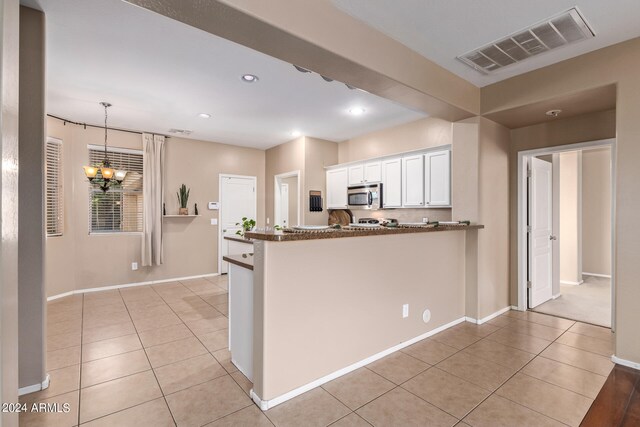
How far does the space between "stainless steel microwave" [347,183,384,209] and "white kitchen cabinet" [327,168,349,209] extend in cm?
15

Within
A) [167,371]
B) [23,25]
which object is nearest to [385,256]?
[167,371]

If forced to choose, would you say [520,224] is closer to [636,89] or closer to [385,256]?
[636,89]

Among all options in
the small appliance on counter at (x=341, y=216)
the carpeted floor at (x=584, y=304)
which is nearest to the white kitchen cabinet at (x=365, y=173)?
the small appliance on counter at (x=341, y=216)

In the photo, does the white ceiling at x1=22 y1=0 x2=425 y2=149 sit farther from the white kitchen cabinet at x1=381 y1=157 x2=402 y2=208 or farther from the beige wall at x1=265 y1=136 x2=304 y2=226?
the white kitchen cabinet at x1=381 y1=157 x2=402 y2=208

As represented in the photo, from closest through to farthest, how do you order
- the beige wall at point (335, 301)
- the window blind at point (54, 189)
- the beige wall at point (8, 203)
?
the beige wall at point (8, 203) → the beige wall at point (335, 301) → the window blind at point (54, 189)

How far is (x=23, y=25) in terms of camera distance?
7.16ft

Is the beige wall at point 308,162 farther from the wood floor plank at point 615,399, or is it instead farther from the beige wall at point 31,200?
the wood floor plank at point 615,399

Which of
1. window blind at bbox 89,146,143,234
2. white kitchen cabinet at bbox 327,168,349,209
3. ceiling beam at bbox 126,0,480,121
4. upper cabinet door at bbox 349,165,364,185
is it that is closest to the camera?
ceiling beam at bbox 126,0,480,121

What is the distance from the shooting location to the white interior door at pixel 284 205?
6.86m

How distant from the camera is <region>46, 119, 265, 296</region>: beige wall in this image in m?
4.87

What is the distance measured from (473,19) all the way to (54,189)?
232 inches

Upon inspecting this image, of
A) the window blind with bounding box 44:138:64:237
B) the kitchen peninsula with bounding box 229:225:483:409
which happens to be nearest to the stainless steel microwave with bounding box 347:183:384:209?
the kitchen peninsula with bounding box 229:225:483:409

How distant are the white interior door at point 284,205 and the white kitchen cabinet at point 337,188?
51.8 inches

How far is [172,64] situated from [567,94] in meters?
3.85
